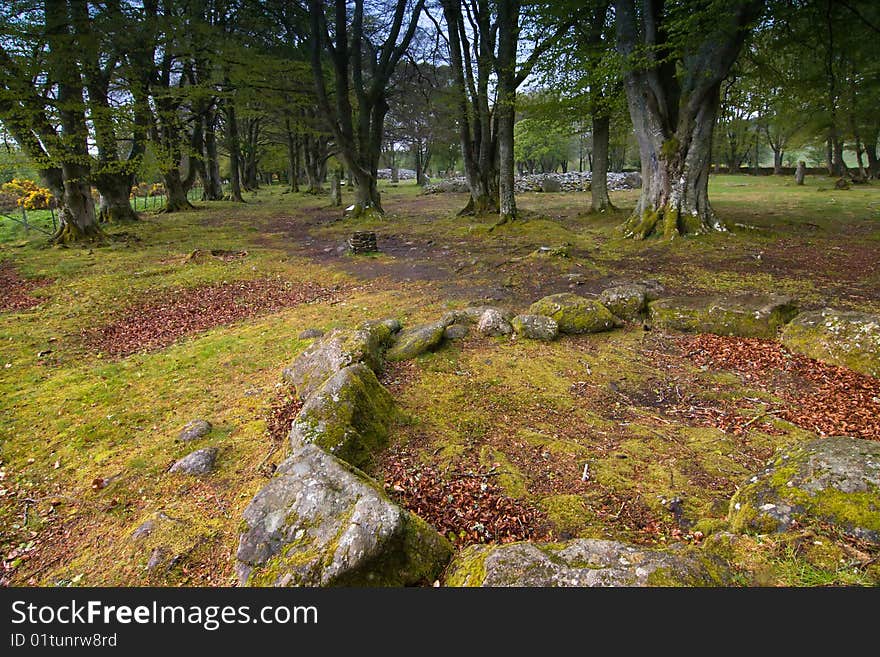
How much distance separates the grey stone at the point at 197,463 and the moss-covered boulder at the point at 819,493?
3.53 m

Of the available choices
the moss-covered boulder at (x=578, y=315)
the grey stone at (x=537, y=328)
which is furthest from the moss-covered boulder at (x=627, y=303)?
the grey stone at (x=537, y=328)

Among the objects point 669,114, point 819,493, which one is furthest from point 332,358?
point 669,114

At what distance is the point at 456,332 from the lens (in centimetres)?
569

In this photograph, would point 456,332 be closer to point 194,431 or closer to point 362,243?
point 194,431

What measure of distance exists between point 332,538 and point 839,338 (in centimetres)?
534

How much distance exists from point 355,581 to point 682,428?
9.80 ft

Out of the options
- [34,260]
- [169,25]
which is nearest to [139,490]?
[34,260]

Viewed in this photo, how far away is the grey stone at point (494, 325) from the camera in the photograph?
5.75 meters

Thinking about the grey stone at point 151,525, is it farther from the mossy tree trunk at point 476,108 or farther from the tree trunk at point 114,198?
the tree trunk at point 114,198

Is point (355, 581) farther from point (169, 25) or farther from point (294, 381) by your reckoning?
point (169, 25)

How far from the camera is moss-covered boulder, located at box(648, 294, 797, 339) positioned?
5.43 meters

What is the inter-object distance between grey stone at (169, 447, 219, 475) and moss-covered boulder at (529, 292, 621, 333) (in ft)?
13.3

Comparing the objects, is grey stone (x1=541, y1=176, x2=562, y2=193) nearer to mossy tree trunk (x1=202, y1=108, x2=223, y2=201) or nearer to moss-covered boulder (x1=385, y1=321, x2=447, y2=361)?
mossy tree trunk (x1=202, y1=108, x2=223, y2=201)

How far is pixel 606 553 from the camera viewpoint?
2.00 meters
